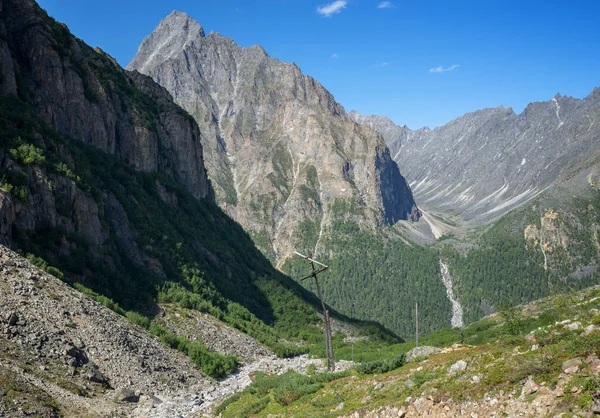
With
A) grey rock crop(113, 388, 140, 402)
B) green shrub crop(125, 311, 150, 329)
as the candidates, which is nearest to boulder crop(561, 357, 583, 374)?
grey rock crop(113, 388, 140, 402)

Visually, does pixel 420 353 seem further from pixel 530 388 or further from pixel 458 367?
pixel 530 388

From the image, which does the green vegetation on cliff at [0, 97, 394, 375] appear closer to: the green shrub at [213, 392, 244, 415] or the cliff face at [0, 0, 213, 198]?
the cliff face at [0, 0, 213, 198]

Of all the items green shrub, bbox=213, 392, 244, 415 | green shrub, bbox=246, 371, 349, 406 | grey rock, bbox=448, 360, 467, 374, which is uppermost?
grey rock, bbox=448, 360, 467, 374

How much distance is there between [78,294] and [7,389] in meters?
18.4

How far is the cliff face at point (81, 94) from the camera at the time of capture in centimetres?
7417

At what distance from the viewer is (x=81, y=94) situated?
8306 cm

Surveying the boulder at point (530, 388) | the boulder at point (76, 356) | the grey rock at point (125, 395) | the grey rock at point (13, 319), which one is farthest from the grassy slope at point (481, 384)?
the grey rock at point (13, 319)

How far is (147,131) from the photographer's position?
100 meters

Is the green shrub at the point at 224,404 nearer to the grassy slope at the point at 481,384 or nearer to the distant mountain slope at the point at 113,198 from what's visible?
the grassy slope at the point at 481,384

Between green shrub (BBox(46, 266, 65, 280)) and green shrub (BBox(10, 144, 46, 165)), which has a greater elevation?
green shrub (BBox(10, 144, 46, 165))

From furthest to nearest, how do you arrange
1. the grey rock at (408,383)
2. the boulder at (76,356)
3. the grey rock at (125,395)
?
the boulder at (76,356), the grey rock at (125,395), the grey rock at (408,383)

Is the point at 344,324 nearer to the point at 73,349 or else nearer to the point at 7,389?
the point at 73,349

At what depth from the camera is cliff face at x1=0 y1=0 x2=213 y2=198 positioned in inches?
2920

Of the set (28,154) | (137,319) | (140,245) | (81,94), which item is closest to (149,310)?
(137,319)
